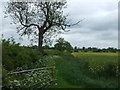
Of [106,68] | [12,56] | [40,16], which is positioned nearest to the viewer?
[106,68]

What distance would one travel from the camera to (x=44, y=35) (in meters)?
17.4

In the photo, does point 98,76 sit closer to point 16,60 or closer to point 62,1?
point 16,60

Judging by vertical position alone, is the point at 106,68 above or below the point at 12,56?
below

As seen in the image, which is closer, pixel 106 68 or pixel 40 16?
pixel 106 68

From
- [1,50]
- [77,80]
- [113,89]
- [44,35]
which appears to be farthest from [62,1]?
[113,89]

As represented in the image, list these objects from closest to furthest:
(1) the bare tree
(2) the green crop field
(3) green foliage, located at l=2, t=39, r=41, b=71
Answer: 1. (2) the green crop field
2. (3) green foliage, located at l=2, t=39, r=41, b=71
3. (1) the bare tree

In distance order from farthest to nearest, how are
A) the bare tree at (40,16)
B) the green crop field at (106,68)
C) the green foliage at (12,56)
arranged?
the bare tree at (40,16)
the green foliage at (12,56)
the green crop field at (106,68)

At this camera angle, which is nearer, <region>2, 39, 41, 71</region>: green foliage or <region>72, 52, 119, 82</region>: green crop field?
<region>72, 52, 119, 82</region>: green crop field

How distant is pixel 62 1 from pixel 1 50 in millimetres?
10867

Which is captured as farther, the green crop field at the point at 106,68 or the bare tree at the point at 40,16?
the bare tree at the point at 40,16

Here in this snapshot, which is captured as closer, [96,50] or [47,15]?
[96,50]

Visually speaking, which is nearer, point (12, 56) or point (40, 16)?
point (12, 56)

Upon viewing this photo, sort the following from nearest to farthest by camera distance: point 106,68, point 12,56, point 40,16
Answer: point 106,68, point 12,56, point 40,16

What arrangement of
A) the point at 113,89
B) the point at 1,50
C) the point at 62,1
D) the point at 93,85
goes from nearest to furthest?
the point at 113,89 < the point at 93,85 < the point at 1,50 < the point at 62,1
